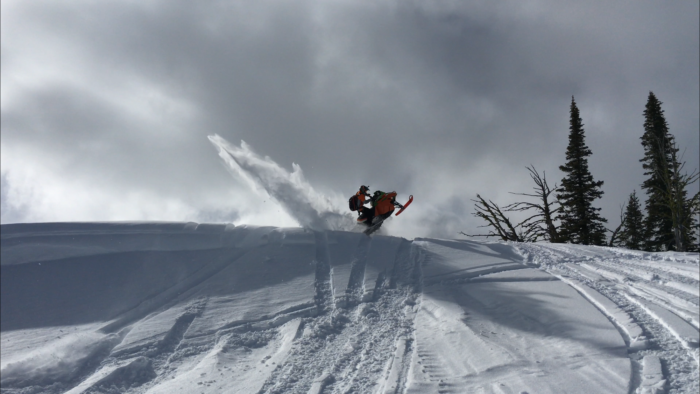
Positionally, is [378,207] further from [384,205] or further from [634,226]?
[634,226]

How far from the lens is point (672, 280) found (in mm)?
6770

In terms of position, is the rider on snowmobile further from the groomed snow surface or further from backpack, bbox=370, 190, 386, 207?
the groomed snow surface

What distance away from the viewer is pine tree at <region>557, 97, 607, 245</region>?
23859 mm

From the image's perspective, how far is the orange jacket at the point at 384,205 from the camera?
46.6 feet

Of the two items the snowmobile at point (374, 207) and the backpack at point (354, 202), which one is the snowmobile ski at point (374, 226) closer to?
the snowmobile at point (374, 207)

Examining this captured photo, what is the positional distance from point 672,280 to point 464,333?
140 inches

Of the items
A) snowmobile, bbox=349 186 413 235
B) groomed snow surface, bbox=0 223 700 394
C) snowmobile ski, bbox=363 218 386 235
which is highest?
snowmobile, bbox=349 186 413 235

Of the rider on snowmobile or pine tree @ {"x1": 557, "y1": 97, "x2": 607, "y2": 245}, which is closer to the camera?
the rider on snowmobile

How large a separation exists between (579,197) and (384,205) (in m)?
15.8

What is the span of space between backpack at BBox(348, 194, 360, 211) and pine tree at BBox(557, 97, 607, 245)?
14495 millimetres

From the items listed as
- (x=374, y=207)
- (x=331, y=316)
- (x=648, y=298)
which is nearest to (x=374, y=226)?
(x=374, y=207)

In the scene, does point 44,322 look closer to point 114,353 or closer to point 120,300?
point 120,300

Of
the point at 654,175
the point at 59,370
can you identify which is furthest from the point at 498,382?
the point at 654,175

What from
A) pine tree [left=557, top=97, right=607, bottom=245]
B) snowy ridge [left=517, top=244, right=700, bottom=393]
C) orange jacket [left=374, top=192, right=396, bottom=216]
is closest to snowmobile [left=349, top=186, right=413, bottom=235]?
orange jacket [left=374, top=192, right=396, bottom=216]
